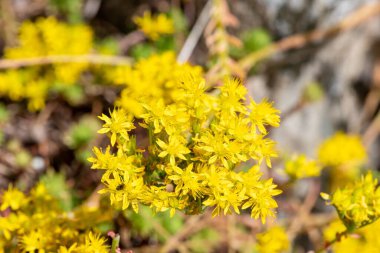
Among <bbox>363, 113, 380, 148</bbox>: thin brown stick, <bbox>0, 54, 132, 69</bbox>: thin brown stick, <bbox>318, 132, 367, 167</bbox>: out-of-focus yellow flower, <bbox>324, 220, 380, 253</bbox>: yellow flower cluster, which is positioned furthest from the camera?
<bbox>363, 113, 380, 148</bbox>: thin brown stick

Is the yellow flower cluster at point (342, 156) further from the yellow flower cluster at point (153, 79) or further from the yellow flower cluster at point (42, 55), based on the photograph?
the yellow flower cluster at point (42, 55)

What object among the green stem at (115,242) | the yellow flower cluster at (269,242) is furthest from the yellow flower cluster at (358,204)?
the green stem at (115,242)

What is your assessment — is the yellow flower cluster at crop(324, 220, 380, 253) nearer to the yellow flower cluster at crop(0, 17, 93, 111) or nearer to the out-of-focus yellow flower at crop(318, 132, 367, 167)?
the out-of-focus yellow flower at crop(318, 132, 367, 167)

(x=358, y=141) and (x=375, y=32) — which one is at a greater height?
(x=375, y=32)

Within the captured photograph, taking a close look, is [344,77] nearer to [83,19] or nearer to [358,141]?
[358,141]

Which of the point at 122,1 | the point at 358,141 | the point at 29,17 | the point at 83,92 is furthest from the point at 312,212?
the point at 29,17

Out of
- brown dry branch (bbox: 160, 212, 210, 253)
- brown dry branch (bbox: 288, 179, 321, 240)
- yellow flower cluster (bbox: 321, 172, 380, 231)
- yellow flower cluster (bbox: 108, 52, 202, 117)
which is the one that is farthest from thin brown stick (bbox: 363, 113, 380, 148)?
yellow flower cluster (bbox: 321, 172, 380, 231)
